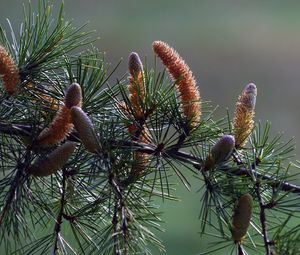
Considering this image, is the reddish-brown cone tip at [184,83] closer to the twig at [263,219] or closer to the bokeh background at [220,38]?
the twig at [263,219]

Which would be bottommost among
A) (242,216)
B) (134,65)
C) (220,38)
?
(242,216)

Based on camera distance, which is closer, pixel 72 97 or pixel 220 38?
pixel 72 97

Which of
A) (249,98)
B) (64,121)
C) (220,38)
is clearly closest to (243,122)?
(249,98)

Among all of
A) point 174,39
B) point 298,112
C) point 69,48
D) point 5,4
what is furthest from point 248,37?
point 69,48

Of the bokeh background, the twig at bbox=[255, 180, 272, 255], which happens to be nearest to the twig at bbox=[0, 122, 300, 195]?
the twig at bbox=[255, 180, 272, 255]

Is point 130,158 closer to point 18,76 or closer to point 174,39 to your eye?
point 18,76

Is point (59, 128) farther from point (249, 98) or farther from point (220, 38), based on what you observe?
point (220, 38)
